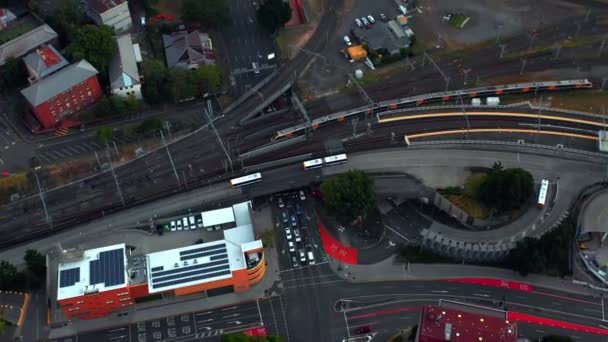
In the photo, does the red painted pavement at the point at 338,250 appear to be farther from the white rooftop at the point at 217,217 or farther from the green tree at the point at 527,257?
the green tree at the point at 527,257

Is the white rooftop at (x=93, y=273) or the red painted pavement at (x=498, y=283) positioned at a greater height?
the white rooftop at (x=93, y=273)

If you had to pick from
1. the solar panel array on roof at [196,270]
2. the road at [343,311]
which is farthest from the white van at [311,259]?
the solar panel array on roof at [196,270]

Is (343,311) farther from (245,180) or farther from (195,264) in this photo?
(245,180)

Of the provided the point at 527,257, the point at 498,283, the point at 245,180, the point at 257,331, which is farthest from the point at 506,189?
the point at 257,331

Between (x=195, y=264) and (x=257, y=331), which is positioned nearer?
(x=257, y=331)

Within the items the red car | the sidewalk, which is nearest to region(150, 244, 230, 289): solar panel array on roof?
the sidewalk

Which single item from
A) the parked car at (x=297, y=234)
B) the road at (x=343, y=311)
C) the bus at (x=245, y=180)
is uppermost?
the bus at (x=245, y=180)
